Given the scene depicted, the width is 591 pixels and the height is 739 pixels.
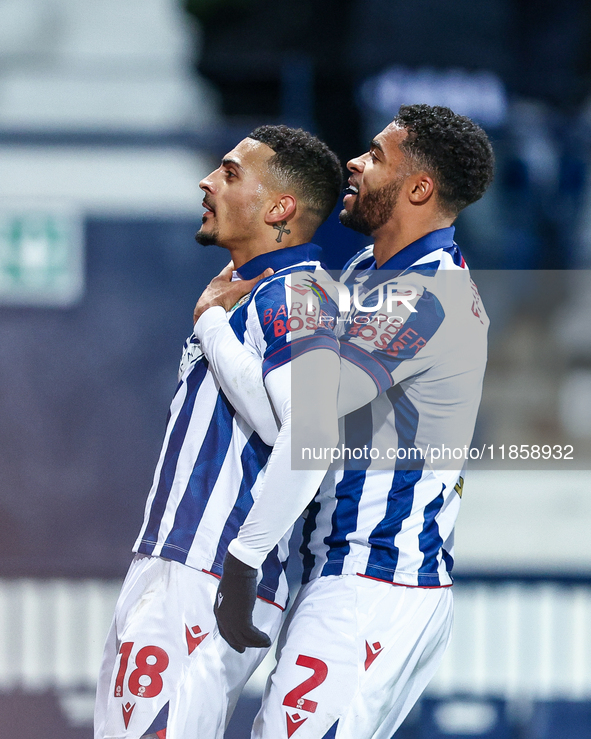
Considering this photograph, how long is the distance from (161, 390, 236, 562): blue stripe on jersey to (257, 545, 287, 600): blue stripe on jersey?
0.17 m

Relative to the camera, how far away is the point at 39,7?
6.86 m

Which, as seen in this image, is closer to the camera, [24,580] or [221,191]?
[221,191]

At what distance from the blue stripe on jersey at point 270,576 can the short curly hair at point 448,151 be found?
860mm

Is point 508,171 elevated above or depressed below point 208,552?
above

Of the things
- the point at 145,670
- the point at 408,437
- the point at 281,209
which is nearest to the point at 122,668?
the point at 145,670

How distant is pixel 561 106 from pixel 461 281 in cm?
522

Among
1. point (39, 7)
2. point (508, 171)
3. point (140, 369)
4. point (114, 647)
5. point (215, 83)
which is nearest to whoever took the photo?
point (114, 647)

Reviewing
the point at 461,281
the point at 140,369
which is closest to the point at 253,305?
the point at 461,281

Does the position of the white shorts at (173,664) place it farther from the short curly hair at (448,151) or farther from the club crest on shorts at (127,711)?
the short curly hair at (448,151)

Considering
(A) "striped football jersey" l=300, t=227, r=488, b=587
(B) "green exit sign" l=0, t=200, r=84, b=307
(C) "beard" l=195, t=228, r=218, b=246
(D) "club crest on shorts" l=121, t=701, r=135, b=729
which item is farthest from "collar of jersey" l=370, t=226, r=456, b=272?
(B) "green exit sign" l=0, t=200, r=84, b=307

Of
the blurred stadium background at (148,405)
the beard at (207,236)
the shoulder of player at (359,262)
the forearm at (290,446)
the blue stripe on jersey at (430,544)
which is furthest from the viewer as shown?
the blurred stadium background at (148,405)

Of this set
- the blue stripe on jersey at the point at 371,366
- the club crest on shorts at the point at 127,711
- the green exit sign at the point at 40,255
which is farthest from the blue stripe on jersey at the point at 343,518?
the green exit sign at the point at 40,255

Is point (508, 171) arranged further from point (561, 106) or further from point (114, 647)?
point (114, 647)

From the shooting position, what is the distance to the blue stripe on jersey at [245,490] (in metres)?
1.66
